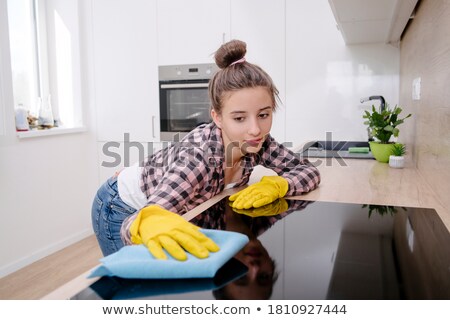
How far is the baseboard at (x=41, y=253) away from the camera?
242 centimetres

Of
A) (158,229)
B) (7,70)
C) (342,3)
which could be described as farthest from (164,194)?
(7,70)

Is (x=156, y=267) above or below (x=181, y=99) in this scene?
below

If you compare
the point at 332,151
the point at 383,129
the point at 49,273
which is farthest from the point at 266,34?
the point at 49,273

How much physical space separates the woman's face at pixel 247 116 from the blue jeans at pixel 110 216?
49cm

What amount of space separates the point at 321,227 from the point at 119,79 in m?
2.48

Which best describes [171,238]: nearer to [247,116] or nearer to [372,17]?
[247,116]

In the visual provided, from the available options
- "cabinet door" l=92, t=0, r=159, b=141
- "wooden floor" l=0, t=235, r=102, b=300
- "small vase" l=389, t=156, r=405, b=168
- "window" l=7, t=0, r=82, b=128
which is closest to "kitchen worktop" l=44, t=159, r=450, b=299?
"small vase" l=389, t=156, r=405, b=168

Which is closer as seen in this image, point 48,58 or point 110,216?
point 110,216

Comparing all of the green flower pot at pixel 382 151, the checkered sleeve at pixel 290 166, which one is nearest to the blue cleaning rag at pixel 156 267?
the checkered sleeve at pixel 290 166

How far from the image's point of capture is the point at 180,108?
2.90 meters

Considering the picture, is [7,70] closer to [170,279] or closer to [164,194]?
[164,194]

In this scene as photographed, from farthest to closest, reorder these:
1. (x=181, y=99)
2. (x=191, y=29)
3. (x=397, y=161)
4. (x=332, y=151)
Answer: (x=181, y=99), (x=191, y=29), (x=332, y=151), (x=397, y=161)

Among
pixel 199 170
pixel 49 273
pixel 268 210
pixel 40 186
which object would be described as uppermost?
pixel 199 170

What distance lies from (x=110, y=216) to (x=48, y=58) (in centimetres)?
218
